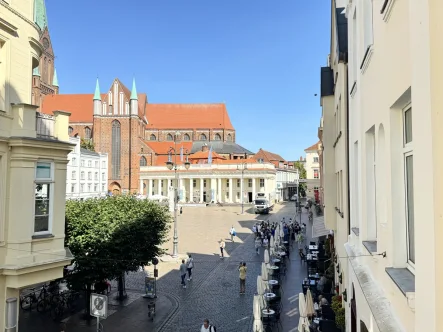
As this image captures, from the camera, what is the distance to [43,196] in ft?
31.9

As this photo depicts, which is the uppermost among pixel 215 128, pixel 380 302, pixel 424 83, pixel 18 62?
pixel 215 128

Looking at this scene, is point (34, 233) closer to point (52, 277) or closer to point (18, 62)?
point (52, 277)

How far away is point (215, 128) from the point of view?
9950 cm

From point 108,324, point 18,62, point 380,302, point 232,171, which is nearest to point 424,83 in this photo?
point 380,302

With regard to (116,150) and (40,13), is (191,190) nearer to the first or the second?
(116,150)

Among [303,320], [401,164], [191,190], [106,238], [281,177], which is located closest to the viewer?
[401,164]

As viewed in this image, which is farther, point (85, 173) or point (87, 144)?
point (87, 144)

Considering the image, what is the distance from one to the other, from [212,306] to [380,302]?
43.6 ft

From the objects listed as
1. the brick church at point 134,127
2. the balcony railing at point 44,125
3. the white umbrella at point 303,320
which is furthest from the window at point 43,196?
the brick church at point 134,127

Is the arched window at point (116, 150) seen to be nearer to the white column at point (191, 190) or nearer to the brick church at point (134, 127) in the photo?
the brick church at point (134, 127)

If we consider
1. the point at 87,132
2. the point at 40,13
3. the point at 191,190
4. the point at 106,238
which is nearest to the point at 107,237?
the point at 106,238

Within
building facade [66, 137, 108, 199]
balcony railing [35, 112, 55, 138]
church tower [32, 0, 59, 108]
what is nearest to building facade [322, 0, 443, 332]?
balcony railing [35, 112, 55, 138]

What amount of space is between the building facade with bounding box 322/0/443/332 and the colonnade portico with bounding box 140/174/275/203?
72.4 m

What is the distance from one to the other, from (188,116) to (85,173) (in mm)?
44555
